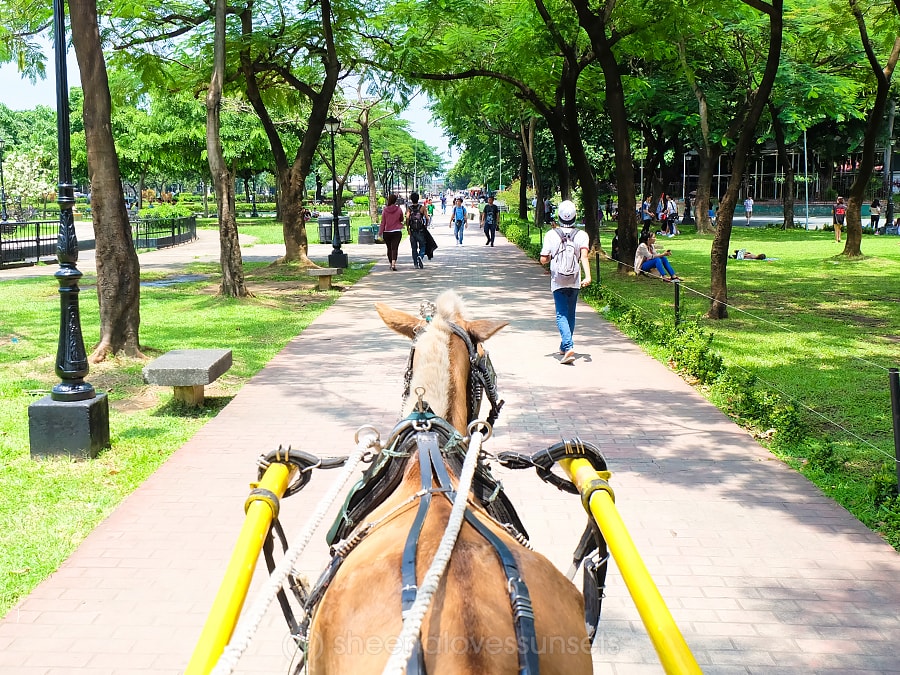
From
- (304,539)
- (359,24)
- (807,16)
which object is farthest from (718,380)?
(807,16)

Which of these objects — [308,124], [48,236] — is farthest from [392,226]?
[48,236]

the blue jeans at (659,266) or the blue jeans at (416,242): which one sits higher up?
the blue jeans at (416,242)

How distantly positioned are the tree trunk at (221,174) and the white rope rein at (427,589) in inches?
553

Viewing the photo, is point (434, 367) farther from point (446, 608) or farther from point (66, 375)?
point (66, 375)

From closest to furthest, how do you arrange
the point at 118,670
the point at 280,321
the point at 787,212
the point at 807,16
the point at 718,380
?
1. the point at 118,670
2. the point at 718,380
3. the point at 280,321
4. the point at 807,16
5. the point at 787,212

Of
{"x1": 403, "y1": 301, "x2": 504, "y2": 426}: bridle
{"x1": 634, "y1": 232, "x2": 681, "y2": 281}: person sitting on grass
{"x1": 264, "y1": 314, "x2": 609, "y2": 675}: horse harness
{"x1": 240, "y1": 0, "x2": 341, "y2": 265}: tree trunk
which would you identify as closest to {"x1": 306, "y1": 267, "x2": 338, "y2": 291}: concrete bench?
{"x1": 240, "y1": 0, "x2": 341, "y2": 265}: tree trunk

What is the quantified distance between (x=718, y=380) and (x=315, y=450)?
193 inches

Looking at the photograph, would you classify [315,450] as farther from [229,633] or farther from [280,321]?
[280,321]

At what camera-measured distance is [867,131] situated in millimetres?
22312

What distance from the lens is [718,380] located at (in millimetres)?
9984

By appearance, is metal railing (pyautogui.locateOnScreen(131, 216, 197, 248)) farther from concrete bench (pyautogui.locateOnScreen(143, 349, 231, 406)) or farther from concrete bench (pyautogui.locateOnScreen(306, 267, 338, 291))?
concrete bench (pyautogui.locateOnScreen(143, 349, 231, 406))

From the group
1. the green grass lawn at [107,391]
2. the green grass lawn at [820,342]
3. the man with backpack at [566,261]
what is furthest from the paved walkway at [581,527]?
the man with backpack at [566,261]

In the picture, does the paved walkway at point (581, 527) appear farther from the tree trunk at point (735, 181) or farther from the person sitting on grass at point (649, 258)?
the person sitting on grass at point (649, 258)

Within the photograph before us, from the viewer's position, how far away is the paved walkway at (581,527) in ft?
14.2
